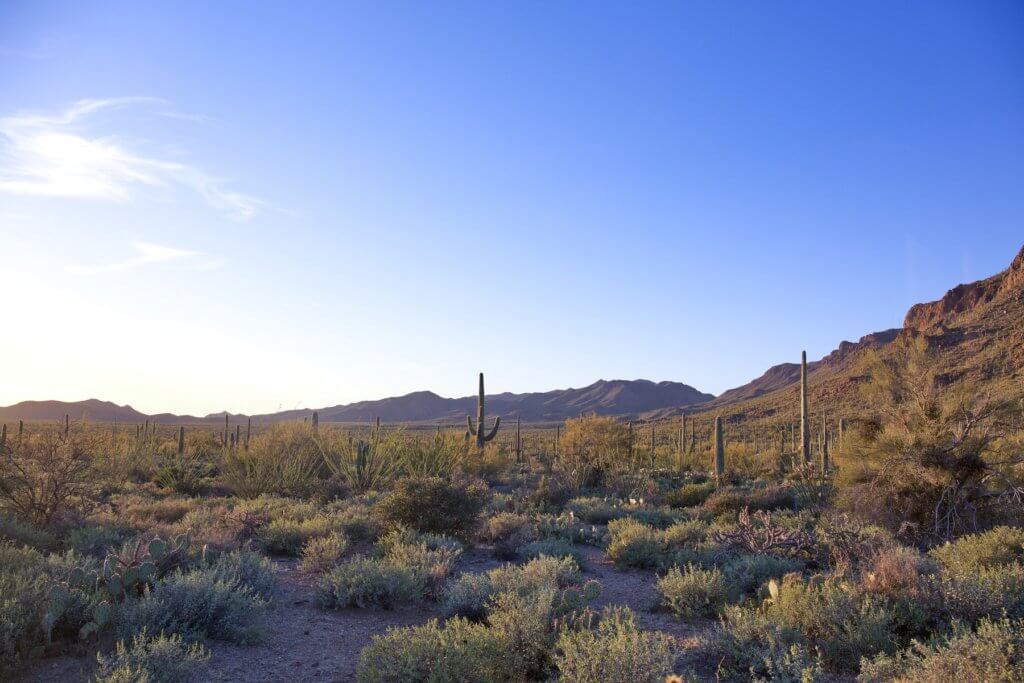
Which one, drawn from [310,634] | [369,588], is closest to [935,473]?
[369,588]

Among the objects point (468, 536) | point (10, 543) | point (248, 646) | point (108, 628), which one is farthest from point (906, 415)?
point (10, 543)

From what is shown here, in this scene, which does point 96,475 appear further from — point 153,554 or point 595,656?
point 595,656

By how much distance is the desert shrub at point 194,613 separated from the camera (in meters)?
6.08

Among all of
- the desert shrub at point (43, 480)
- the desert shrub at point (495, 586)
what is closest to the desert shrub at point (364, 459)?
the desert shrub at point (43, 480)

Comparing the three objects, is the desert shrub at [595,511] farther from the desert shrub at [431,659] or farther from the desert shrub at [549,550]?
the desert shrub at [431,659]

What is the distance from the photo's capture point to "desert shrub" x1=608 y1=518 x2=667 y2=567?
1023 cm

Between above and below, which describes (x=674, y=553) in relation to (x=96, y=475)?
below

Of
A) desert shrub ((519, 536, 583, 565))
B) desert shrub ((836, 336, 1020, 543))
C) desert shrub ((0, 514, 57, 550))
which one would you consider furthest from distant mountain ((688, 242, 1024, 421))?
desert shrub ((0, 514, 57, 550))

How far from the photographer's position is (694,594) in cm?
763

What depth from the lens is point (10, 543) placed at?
28.5 feet

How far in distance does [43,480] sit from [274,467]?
287 inches

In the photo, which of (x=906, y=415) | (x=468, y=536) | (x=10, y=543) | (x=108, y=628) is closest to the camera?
(x=108, y=628)

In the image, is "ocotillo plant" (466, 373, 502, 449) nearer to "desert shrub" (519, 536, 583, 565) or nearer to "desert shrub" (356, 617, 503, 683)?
"desert shrub" (519, 536, 583, 565)

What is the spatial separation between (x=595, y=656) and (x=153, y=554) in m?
5.29
